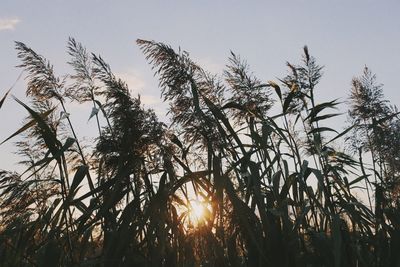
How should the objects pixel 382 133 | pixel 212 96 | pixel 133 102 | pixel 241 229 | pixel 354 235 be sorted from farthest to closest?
pixel 382 133 < pixel 212 96 < pixel 133 102 < pixel 354 235 < pixel 241 229

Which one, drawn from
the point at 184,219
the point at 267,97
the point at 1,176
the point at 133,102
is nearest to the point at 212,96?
the point at 267,97

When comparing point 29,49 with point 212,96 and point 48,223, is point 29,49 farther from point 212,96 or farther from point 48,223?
point 48,223

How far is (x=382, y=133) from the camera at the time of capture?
576 centimetres

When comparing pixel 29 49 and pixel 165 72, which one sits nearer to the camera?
pixel 165 72

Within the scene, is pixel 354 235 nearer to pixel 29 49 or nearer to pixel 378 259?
pixel 378 259

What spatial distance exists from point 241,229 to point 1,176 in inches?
99.0

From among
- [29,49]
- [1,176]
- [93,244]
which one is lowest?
[93,244]

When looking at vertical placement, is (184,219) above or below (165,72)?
below

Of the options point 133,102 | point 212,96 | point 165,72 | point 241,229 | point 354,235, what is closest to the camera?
point 241,229

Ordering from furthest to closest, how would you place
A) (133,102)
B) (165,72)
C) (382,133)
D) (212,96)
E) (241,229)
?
(382,133)
(212,96)
(165,72)
(133,102)
(241,229)

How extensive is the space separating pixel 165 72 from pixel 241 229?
1549mm

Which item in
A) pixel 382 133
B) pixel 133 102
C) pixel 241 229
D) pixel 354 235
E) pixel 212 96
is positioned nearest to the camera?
pixel 241 229

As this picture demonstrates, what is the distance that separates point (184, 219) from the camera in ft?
10.1

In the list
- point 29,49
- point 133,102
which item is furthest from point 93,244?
point 29,49
